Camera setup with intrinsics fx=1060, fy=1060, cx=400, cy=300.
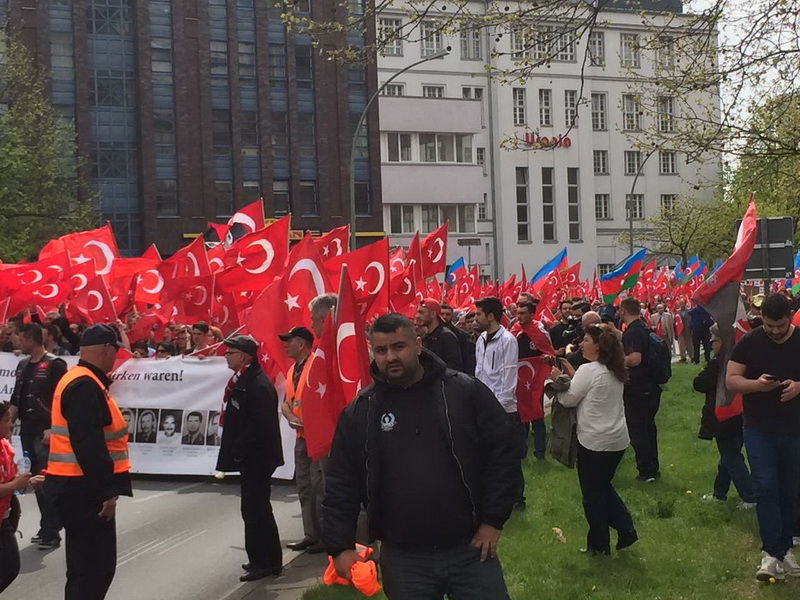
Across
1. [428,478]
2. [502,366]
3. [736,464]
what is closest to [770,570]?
[736,464]

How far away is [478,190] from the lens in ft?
203

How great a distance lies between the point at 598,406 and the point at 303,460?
8.19 feet

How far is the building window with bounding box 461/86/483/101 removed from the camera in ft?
215

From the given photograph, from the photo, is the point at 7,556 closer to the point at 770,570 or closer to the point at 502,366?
the point at 770,570

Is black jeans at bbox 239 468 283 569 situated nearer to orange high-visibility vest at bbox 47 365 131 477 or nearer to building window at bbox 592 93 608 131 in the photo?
orange high-visibility vest at bbox 47 365 131 477

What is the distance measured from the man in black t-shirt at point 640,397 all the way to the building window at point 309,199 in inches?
1884

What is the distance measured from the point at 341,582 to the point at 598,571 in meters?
1.73

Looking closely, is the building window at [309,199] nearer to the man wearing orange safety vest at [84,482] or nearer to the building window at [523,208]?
the building window at [523,208]

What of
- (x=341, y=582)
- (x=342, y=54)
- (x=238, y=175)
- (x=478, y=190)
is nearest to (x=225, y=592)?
(x=341, y=582)

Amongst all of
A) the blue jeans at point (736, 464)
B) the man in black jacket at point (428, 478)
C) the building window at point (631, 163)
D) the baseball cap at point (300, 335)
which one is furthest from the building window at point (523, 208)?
the man in black jacket at point (428, 478)

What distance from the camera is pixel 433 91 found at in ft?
212

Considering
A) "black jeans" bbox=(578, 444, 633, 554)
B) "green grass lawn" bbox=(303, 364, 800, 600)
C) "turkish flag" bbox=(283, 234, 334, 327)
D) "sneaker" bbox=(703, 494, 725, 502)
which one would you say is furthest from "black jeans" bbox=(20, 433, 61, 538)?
"sneaker" bbox=(703, 494, 725, 502)

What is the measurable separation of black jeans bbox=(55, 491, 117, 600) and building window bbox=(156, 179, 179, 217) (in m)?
50.9

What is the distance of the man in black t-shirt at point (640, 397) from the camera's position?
10586 millimetres
